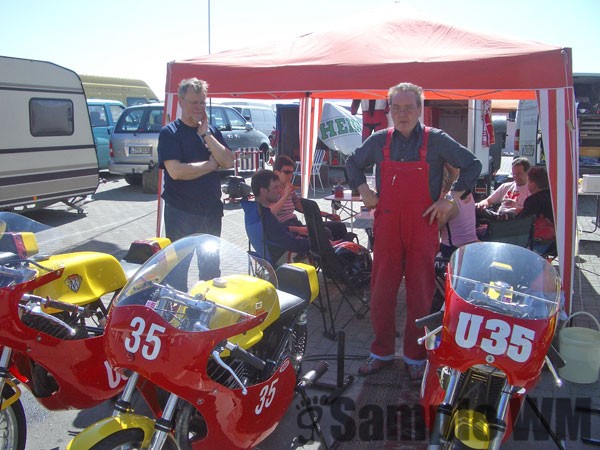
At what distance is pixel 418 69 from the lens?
4758 millimetres

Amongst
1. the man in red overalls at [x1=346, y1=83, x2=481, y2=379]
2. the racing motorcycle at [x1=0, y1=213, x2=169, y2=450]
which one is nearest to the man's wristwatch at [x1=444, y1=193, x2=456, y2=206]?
the man in red overalls at [x1=346, y1=83, x2=481, y2=379]

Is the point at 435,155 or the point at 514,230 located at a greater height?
the point at 435,155

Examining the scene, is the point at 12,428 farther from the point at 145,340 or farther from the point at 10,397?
the point at 145,340

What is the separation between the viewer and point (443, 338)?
7.16 ft

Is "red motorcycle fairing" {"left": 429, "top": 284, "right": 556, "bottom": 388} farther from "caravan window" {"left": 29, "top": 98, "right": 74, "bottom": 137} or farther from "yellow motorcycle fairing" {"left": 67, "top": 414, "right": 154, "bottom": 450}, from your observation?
"caravan window" {"left": 29, "top": 98, "right": 74, "bottom": 137}

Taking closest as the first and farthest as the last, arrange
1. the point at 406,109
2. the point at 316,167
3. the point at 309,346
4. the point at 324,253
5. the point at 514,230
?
the point at 406,109 → the point at 309,346 → the point at 324,253 → the point at 514,230 → the point at 316,167

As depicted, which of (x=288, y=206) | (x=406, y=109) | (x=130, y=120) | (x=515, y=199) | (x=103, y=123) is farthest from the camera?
(x=103, y=123)

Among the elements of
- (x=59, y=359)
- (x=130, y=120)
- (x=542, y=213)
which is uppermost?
(x=130, y=120)

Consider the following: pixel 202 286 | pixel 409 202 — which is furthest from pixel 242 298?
pixel 409 202

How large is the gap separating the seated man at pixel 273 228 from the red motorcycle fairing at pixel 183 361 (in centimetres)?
252

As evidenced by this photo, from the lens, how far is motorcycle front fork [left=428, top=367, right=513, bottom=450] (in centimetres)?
205

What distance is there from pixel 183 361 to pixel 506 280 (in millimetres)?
1355

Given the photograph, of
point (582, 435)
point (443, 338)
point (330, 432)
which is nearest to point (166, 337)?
point (443, 338)

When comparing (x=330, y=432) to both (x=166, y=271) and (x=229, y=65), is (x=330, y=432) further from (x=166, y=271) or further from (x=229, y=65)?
(x=229, y=65)
